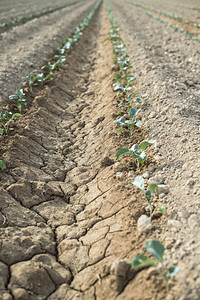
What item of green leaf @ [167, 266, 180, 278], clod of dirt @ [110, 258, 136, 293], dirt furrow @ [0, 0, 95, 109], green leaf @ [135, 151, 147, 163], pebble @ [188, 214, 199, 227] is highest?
dirt furrow @ [0, 0, 95, 109]

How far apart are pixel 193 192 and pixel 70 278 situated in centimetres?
126

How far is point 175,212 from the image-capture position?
7.76 ft

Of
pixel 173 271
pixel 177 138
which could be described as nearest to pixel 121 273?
pixel 173 271

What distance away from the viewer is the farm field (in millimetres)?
2025

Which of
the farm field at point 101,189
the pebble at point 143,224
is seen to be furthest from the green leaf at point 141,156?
the pebble at point 143,224

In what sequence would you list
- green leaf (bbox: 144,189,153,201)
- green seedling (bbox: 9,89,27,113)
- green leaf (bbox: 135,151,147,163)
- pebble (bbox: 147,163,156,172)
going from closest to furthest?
green leaf (bbox: 144,189,153,201) → green leaf (bbox: 135,151,147,163) → pebble (bbox: 147,163,156,172) → green seedling (bbox: 9,89,27,113)

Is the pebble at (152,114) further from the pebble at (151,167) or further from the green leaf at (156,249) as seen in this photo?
the green leaf at (156,249)

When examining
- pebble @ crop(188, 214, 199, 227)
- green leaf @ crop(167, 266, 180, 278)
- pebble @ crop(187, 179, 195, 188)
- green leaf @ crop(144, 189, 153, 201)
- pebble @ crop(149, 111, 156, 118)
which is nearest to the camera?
green leaf @ crop(167, 266, 180, 278)

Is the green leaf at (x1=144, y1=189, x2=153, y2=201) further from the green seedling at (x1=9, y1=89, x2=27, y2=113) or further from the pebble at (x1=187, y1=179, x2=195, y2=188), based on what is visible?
the green seedling at (x1=9, y1=89, x2=27, y2=113)

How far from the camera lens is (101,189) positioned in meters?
3.03

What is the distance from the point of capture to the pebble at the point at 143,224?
91.1 inches

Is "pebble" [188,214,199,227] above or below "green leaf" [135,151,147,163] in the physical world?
below

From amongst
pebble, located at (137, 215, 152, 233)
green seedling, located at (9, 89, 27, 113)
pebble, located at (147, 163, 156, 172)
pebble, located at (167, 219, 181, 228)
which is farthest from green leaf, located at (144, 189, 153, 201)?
green seedling, located at (9, 89, 27, 113)

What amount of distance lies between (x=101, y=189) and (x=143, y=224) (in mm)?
778
